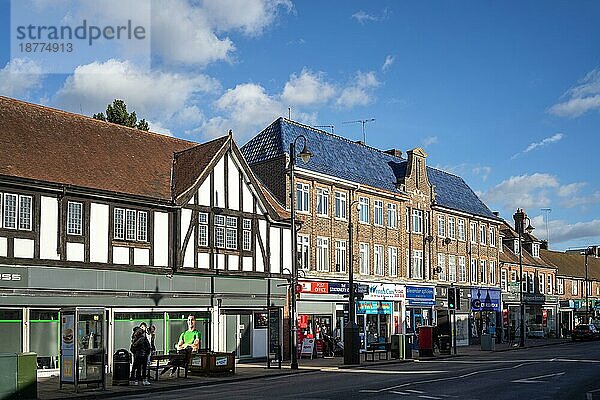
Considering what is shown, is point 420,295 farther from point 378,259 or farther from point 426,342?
point 426,342

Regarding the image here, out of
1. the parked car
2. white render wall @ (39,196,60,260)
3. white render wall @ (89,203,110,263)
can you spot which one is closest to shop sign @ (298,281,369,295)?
white render wall @ (89,203,110,263)

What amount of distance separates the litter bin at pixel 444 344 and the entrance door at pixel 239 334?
12681 millimetres

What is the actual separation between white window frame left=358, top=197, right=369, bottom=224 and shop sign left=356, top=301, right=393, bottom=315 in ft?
15.5

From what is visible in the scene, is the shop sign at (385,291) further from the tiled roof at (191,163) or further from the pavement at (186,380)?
the tiled roof at (191,163)

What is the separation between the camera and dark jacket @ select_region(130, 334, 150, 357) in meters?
23.9

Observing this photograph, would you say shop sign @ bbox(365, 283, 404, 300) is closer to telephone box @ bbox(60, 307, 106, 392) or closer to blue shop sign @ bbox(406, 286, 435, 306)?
blue shop sign @ bbox(406, 286, 435, 306)

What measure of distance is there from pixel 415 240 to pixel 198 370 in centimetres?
2639

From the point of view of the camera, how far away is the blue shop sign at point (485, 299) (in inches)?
2320

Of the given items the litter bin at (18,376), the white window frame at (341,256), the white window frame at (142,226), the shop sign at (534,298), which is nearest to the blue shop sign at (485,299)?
the shop sign at (534,298)

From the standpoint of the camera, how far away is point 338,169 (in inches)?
1719

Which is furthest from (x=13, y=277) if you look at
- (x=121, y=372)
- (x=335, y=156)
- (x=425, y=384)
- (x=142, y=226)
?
(x=335, y=156)

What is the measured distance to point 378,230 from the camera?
46875mm

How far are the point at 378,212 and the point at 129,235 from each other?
20832 millimetres

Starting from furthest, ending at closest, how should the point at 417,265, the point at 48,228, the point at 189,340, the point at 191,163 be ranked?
1. the point at 417,265
2. the point at 191,163
3. the point at 189,340
4. the point at 48,228
